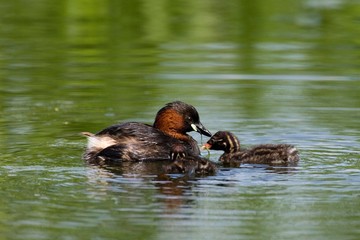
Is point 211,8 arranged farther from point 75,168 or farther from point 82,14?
point 75,168

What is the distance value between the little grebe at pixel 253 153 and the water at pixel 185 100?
0.53 ft

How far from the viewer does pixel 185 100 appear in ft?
42.9

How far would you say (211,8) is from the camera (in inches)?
770

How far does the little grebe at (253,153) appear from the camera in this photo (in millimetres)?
9922

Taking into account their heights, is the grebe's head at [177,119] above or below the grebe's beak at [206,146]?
above

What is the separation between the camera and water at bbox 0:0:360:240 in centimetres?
777

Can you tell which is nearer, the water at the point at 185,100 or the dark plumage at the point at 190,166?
the water at the point at 185,100

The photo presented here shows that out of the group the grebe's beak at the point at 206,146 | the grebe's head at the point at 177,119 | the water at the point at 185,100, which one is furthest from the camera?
the grebe's head at the point at 177,119

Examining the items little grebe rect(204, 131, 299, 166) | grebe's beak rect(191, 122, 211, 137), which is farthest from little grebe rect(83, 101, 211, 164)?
little grebe rect(204, 131, 299, 166)

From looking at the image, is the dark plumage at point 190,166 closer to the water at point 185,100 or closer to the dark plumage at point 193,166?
the dark plumage at point 193,166

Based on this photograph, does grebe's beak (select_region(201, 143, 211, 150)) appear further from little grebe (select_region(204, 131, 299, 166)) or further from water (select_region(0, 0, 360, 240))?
water (select_region(0, 0, 360, 240))

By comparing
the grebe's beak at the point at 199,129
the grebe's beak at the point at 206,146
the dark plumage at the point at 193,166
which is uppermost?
the grebe's beak at the point at 199,129

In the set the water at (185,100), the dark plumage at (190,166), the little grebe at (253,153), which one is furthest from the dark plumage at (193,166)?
the little grebe at (253,153)

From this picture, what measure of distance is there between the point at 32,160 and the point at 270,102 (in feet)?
12.6
